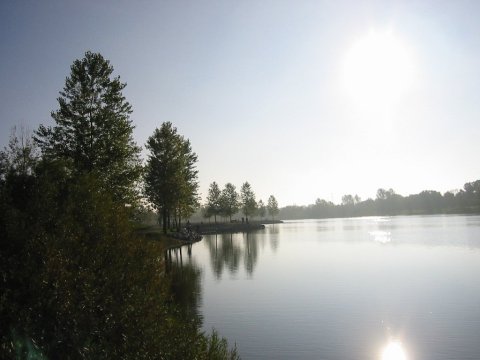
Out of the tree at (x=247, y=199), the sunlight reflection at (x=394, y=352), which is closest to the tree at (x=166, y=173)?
the sunlight reflection at (x=394, y=352)

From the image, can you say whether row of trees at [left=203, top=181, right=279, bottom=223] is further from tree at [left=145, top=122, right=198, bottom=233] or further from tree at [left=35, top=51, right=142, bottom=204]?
tree at [left=35, top=51, right=142, bottom=204]

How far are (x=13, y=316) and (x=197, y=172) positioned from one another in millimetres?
65303

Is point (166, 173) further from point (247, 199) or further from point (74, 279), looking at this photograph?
point (247, 199)

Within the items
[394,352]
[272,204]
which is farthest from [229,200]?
[394,352]

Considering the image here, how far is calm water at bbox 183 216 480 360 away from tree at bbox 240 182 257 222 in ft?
308

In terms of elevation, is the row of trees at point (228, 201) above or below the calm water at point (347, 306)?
above

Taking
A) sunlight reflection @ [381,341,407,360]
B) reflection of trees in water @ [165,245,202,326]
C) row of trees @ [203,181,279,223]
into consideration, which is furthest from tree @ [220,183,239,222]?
sunlight reflection @ [381,341,407,360]

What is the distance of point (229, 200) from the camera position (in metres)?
121

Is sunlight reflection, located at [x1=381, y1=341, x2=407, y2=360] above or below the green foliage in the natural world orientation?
below

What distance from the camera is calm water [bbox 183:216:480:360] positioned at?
15.2 metres

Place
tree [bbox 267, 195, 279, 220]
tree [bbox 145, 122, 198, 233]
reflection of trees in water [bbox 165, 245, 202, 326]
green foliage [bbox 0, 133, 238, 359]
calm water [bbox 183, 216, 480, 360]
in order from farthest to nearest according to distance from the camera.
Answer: tree [bbox 267, 195, 279, 220] → tree [bbox 145, 122, 198, 233] → reflection of trees in water [bbox 165, 245, 202, 326] → calm water [bbox 183, 216, 480, 360] → green foliage [bbox 0, 133, 238, 359]

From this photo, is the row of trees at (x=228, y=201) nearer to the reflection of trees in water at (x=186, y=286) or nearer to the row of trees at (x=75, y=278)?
the reflection of trees in water at (x=186, y=286)

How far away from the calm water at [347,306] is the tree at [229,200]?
255ft

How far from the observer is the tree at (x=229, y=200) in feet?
387
